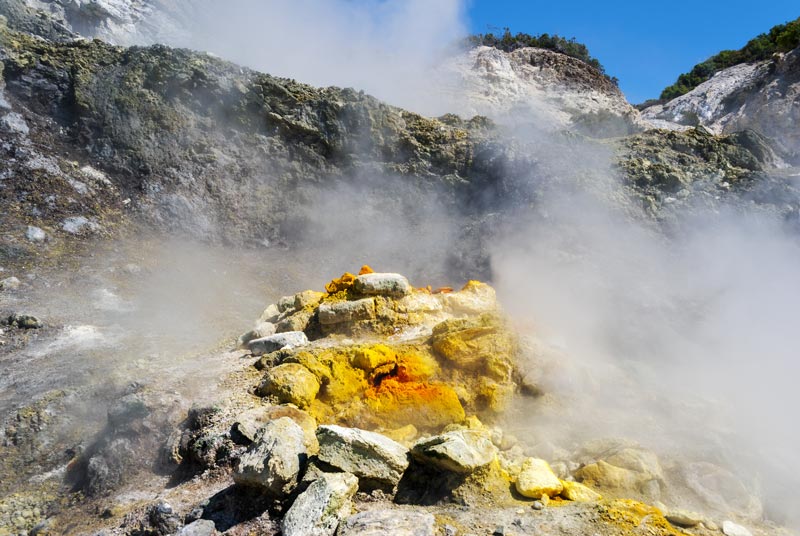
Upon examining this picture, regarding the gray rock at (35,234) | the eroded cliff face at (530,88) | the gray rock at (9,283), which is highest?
the eroded cliff face at (530,88)

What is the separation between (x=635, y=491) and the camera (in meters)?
4.00

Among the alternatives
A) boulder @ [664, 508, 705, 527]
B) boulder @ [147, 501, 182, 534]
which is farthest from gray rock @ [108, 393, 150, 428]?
boulder @ [664, 508, 705, 527]

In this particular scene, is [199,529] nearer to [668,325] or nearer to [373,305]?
[373,305]

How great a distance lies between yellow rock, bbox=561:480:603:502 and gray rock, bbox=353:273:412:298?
3.49m

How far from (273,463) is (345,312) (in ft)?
9.88

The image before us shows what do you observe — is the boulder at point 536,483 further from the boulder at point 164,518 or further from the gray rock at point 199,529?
the boulder at point 164,518

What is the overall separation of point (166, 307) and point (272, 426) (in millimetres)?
5960

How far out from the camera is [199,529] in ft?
10.7

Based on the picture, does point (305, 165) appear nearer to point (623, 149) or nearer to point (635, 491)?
point (623, 149)

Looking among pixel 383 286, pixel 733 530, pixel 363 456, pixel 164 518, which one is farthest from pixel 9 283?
pixel 733 530

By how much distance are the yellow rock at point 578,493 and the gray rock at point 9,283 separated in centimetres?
901

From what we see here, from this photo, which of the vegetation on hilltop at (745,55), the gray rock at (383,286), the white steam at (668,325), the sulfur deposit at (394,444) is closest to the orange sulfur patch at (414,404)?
the sulfur deposit at (394,444)

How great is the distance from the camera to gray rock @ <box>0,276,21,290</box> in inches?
321

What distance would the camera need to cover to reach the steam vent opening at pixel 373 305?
3621 millimetres
